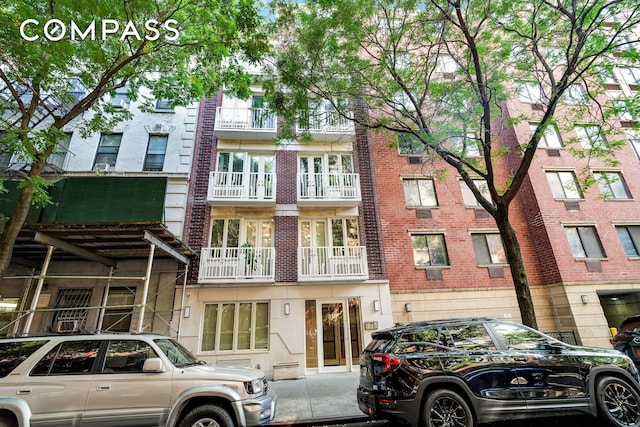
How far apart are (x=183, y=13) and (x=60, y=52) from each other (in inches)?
130

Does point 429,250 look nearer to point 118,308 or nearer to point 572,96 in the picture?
point 572,96

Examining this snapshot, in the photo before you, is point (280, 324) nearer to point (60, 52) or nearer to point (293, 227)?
point (293, 227)

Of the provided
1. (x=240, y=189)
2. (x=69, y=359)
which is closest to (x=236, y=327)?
(x=240, y=189)

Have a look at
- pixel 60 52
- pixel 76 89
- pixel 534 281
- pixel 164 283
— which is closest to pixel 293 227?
pixel 164 283

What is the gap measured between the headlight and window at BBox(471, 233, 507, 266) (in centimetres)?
1092

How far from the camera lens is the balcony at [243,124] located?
461 inches

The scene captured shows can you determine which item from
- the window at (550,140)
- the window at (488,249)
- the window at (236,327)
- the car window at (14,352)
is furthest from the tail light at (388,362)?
the window at (550,140)

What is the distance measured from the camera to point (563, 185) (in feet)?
43.2

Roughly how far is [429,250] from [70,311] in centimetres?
1423

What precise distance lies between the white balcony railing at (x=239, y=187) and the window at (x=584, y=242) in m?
13.5

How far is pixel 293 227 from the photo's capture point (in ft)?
36.9

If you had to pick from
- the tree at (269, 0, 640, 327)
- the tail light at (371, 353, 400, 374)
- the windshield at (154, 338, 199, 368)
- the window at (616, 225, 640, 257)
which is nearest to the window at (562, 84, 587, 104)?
the tree at (269, 0, 640, 327)

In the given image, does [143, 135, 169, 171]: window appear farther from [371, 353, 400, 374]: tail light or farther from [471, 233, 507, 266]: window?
[471, 233, 507, 266]: window

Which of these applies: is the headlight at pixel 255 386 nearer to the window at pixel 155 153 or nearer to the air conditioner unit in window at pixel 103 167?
the window at pixel 155 153
